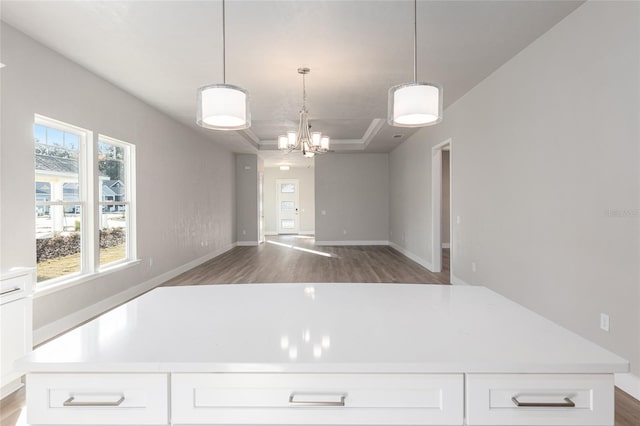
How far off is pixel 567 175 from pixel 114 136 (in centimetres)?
477

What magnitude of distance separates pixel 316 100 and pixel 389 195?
545 centimetres

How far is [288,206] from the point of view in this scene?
1376 centimetres

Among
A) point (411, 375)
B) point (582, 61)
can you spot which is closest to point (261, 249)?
point (582, 61)

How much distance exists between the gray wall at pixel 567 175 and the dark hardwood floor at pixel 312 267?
175 centimetres

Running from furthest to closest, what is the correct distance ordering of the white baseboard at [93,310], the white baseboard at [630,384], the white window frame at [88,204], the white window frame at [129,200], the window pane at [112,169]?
the white window frame at [129,200] → the window pane at [112,169] → the white window frame at [88,204] → the white baseboard at [93,310] → the white baseboard at [630,384]

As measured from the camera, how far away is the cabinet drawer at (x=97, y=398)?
0.88m

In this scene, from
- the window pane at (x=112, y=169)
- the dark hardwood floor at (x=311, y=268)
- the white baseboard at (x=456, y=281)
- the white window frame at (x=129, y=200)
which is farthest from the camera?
the dark hardwood floor at (x=311, y=268)

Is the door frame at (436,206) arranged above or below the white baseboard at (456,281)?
above

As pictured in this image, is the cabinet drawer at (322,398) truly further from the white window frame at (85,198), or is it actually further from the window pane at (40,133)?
the white window frame at (85,198)

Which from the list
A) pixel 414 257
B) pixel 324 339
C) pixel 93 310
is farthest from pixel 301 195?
pixel 324 339

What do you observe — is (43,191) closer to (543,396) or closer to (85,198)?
(85,198)

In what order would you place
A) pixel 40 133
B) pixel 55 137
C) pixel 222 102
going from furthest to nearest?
pixel 55 137 → pixel 40 133 → pixel 222 102

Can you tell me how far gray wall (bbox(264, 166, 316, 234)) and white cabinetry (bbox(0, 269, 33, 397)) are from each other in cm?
1131

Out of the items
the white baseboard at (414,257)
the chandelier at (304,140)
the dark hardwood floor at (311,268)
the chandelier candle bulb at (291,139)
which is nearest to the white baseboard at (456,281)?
the dark hardwood floor at (311,268)
